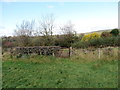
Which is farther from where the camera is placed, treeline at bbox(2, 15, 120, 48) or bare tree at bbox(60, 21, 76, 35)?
bare tree at bbox(60, 21, 76, 35)

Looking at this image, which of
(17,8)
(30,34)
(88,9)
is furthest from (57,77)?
(30,34)

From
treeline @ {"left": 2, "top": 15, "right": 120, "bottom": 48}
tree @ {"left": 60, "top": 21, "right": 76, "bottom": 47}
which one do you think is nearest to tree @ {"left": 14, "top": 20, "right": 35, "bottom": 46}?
treeline @ {"left": 2, "top": 15, "right": 120, "bottom": 48}

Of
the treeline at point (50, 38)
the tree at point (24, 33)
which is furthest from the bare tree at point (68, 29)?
the tree at point (24, 33)

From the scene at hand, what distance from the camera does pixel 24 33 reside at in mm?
12969

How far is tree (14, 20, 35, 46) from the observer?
39.9ft

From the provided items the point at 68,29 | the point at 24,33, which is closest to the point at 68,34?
the point at 68,29

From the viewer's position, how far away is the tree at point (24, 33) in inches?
478

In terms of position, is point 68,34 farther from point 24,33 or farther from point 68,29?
point 24,33

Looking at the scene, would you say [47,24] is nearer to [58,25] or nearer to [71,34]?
[58,25]

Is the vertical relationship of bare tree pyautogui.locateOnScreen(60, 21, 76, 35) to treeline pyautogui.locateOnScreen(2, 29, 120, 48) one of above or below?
above

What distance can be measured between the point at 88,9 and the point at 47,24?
31.9 feet

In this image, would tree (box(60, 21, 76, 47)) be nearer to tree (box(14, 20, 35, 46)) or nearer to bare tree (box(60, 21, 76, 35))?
bare tree (box(60, 21, 76, 35))

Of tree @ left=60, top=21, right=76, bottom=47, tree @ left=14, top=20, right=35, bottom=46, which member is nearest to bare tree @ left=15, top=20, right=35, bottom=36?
tree @ left=14, top=20, right=35, bottom=46

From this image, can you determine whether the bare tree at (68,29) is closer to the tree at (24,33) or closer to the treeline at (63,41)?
the treeline at (63,41)
